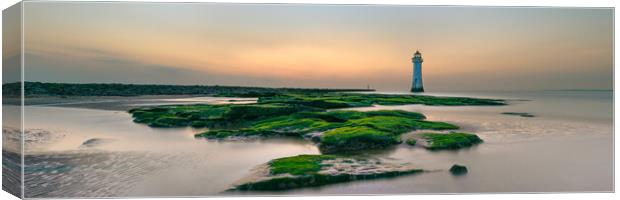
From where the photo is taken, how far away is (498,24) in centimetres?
921

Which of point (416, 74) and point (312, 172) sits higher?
point (416, 74)

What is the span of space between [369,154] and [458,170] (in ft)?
5.00

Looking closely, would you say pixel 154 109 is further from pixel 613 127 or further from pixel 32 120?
pixel 613 127

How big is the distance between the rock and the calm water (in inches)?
3.0

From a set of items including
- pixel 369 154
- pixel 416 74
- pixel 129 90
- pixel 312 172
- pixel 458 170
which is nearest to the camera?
pixel 312 172

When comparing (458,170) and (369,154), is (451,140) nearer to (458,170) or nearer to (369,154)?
(458,170)

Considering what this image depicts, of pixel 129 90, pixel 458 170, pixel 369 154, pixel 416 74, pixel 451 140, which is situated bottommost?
pixel 458 170

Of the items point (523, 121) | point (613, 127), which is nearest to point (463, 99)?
point (523, 121)

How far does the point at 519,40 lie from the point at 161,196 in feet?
22.0

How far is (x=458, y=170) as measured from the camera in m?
8.90

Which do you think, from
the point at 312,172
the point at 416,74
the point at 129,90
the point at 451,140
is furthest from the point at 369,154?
the point at 129,90

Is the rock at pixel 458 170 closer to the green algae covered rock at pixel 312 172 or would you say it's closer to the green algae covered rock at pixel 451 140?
the green algae covered rock at pixel 451 140

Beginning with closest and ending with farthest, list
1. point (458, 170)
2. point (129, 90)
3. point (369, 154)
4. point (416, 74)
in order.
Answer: point (129, 90) < point (458, 170) < point (369, 154) < point (416, 74)

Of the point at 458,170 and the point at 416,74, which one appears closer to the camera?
the point at 458,170
